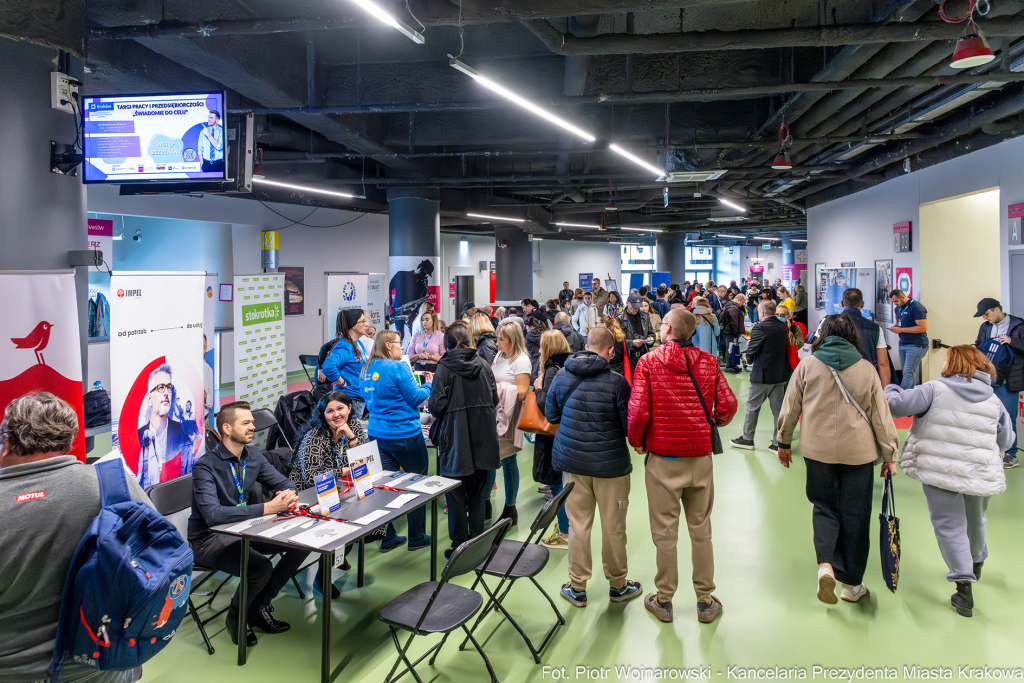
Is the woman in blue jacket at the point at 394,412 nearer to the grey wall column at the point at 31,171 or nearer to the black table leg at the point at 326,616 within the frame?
the black table leg at the point at 326,616

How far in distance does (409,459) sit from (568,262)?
19.6 meters

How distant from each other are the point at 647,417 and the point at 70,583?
2585mm

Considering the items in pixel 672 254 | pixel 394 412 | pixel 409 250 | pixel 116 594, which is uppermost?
pixel 672 254

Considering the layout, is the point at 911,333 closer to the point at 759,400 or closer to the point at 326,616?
the point at 759,400

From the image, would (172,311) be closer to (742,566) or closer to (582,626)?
(582,626)

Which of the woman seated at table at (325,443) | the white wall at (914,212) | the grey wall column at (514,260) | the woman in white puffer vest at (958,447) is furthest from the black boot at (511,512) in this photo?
→ the grey wall column at (514,260)

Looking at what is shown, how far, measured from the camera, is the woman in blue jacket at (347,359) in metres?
5.64

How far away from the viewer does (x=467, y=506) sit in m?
4.36

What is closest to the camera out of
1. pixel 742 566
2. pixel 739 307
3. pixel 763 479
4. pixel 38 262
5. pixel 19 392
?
pixel 19 392

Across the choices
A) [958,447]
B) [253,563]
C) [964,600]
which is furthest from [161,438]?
[964,600]

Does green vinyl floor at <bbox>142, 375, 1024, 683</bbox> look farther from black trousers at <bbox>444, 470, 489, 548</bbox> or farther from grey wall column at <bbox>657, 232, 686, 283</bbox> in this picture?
grey wall column at <bbox>657, 232, 686, 283</bbox>

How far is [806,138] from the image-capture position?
7508 millimetres

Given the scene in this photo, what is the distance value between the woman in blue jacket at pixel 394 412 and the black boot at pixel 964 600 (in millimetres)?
3338

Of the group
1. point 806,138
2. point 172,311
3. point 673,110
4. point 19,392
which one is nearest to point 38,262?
point 172,311
